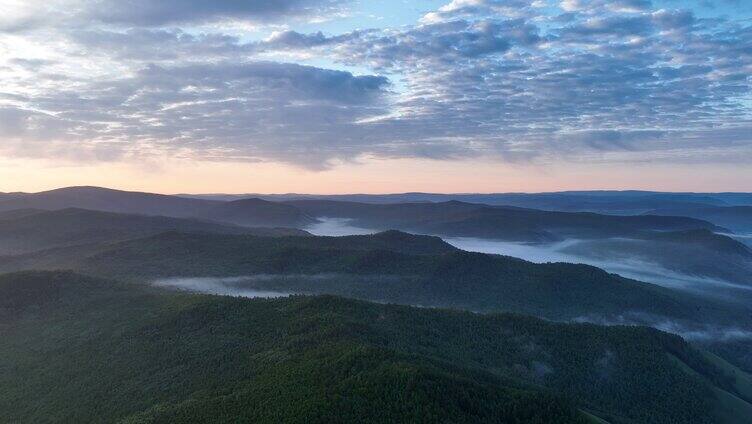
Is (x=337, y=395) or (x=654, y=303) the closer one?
(x=337, y=395)

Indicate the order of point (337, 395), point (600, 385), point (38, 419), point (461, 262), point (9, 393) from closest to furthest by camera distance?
point (337, 395) < point (38, 419) < point (9, 393) < point (600, 385) < point (461, 262)

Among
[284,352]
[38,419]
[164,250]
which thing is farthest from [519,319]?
[164,250]

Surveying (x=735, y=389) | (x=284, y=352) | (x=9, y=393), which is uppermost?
(x=284, y=352)

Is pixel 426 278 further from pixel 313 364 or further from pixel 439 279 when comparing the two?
pixel 313 364

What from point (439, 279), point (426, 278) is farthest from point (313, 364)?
point (439, 279)

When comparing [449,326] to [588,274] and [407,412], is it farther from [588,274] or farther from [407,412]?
[588,274]

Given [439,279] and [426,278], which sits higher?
[426,278]

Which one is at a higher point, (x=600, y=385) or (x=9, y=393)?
(x=9, y=393)

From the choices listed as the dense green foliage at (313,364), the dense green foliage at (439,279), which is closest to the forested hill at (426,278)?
the dense green foliage at (439,279)

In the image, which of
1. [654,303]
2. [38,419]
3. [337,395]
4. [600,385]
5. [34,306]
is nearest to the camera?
[337,395]
